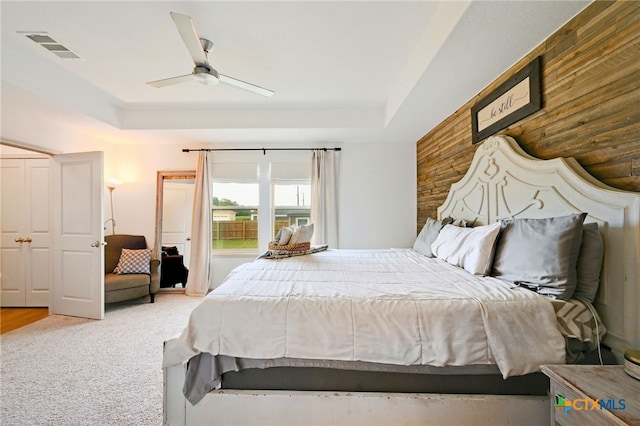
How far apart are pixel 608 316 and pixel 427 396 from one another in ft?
3.30

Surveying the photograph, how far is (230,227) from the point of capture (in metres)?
4.34

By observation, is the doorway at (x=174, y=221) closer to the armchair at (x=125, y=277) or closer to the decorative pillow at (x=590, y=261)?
Result: the armchair at (x=125, y=277)

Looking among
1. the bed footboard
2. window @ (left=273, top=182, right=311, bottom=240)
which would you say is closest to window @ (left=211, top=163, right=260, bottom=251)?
window @ (left=273, top=182, right=311, bottom=240)

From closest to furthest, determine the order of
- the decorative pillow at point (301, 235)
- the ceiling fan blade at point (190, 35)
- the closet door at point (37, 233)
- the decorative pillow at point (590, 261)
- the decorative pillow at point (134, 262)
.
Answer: the decorative pillow at point (590, 261) → the ceiling fan blade at point (190, 35) → the decorative pillow at point (301, 235) → the closet door at point (37, 233) → the decorative pillow at point (134, 262)

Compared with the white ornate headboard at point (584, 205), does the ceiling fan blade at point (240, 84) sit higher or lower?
higher

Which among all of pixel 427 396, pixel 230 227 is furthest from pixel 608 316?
pixel 230 227

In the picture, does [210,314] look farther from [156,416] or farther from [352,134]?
[352,134]

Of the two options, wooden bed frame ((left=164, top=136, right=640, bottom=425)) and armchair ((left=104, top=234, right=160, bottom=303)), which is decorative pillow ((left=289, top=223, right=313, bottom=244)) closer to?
wooden bed frame ((left=164, top=136, right=640, bottom=425))

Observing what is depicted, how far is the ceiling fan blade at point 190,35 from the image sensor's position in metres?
1.51

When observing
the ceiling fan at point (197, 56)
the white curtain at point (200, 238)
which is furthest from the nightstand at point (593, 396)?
the white curtain at point (200, 238)

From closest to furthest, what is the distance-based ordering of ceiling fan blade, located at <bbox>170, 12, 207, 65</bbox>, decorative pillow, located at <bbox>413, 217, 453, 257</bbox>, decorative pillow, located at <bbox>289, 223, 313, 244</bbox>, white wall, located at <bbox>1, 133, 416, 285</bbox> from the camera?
ceiling fan blade, located at <bbox>170, 12, 207, 65</bbox> → decorative pillow, located at <bbox>413, 217, 453, 257</bbox> → decorative pillow, located at <bbox>289, 223, 313, 244</bbox> → white wall, located at <bbox>1, 133, 416, 285</bbox>

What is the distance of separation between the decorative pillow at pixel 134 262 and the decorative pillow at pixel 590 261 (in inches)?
180

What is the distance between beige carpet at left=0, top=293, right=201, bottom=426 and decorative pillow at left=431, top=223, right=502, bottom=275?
226 cm

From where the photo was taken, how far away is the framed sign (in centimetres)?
176
